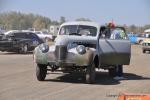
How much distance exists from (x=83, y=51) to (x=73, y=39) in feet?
3.22

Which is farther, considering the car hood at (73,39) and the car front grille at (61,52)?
the car hood at (73,39)

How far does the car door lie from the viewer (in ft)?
48.4

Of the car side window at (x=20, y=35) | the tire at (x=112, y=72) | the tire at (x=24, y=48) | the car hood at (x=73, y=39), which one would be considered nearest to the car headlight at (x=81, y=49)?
the car hood at (x=73, y=39)

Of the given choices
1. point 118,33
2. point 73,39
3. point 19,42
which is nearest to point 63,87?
point 73,39

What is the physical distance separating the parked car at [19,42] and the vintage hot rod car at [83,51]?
13.4m

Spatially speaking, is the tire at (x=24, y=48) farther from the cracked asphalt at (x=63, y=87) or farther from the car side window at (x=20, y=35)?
the cracked asphalt at (x=63, y=87)

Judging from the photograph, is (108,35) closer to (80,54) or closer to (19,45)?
(80,54)

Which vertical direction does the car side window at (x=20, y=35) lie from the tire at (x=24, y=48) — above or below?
above

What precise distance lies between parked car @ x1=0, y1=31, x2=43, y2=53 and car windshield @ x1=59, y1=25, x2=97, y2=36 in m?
13.4

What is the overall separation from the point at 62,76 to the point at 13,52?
15.7 meters

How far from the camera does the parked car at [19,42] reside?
94.2 feet

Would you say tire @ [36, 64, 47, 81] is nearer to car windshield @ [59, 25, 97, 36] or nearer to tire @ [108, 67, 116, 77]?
car windshield @ [59, 25, 97, 36]

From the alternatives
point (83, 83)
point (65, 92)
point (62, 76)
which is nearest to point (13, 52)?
point (62, 76)

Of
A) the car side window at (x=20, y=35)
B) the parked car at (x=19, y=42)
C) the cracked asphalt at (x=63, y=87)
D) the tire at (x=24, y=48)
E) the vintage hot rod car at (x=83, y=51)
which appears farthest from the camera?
the car side window at (x=20, y=35)
